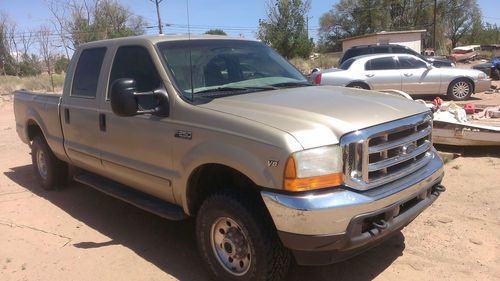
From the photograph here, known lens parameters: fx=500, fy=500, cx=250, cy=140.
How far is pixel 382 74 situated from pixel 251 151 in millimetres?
12451

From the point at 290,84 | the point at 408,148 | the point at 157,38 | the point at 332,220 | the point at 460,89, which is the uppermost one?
the point at 157,38

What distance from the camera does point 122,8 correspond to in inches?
1746

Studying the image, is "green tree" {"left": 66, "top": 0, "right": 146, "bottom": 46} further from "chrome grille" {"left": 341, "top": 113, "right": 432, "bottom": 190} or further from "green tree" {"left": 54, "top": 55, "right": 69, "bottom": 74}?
"chrome grille" {"left": 341, "top": 113, "right": 432, "bottom": 190}

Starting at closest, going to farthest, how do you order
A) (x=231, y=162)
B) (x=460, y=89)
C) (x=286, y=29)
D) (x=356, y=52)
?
1. (x=231, y=162)
2. (x=460, y=89)
3. (x=356, y=52)
4. (x=286, y=29)

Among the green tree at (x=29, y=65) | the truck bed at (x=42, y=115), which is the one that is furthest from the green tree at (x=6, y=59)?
the truck bed at (x=42, y=115)

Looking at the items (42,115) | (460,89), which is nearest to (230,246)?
(42,115)

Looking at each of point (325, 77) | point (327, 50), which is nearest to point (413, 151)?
point (325, 77)

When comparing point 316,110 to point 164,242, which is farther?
point 164,242

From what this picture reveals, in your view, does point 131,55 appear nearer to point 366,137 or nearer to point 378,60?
point 366,137

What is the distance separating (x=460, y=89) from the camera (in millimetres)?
15430

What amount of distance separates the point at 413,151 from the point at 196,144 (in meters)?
1.61

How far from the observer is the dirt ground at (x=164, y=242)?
4.00 metres

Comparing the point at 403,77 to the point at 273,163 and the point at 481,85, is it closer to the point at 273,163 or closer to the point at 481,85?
the point at 481,85

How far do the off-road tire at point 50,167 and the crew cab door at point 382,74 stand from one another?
10327 millimetres
